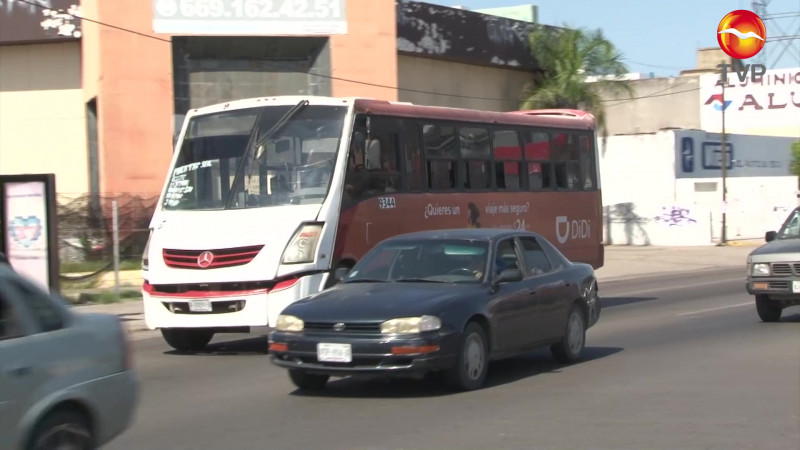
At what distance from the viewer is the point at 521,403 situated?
10.1 metres

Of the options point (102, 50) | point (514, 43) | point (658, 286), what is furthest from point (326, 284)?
point (514, 43)

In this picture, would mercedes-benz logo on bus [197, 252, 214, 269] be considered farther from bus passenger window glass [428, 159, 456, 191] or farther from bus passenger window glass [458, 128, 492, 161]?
bus passenger window glass [458, 128, 492, 161]

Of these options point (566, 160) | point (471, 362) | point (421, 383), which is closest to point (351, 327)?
point (471, 362)

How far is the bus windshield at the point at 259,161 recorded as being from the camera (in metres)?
14.4

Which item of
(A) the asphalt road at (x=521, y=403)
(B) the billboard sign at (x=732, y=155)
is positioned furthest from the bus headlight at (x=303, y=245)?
(B) the billboard sign at (x=732, y=155)

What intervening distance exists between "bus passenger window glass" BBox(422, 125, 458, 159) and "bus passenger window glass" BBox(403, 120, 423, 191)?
29 cm

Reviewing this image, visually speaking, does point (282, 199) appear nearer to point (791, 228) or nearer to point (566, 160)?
point (566, 160)

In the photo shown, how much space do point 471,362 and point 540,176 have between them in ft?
32.1

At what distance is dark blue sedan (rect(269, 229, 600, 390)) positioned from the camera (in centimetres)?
1002

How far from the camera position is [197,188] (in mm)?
14680

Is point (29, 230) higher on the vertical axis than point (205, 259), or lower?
higher

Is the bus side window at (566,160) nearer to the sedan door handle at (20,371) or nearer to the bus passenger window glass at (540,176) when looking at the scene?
the bus passenger window glass at (540,176)

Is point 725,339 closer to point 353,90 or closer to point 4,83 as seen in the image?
point 353,90

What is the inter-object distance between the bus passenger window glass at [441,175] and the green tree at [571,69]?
2808 cm
